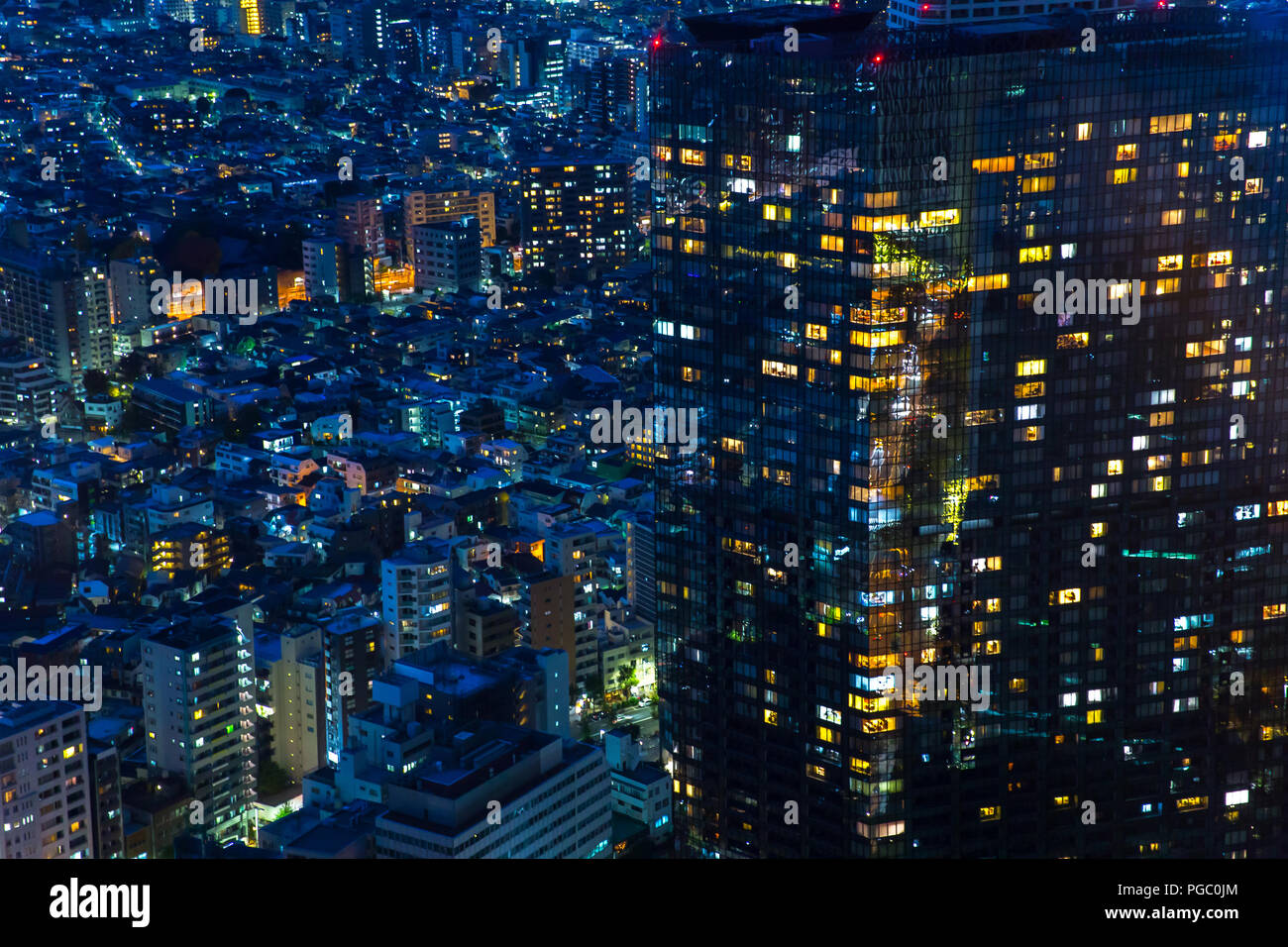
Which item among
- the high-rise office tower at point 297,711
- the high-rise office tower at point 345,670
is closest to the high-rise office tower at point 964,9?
the high-rise office tower at point 345,670

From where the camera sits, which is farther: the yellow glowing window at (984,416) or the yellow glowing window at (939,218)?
the yellow glowing window at (984,416)

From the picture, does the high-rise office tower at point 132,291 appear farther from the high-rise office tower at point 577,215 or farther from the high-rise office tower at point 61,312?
the high-rise office tower at point 577,215

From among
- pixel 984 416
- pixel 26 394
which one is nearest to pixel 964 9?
pixel 984 416

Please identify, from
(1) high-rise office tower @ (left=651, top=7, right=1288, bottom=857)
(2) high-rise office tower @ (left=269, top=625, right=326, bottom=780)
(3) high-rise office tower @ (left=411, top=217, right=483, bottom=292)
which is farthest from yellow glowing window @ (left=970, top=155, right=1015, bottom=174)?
(3) high-rise office tower @ (left=411, top=217, right=483, bottom=292)

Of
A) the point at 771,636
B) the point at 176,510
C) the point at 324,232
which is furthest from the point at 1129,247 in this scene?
the point at 324,232

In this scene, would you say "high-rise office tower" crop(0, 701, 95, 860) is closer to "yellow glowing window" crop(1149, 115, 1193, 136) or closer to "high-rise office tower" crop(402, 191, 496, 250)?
"yellow glowing window" crop(1149, 115, 1193, 136)
